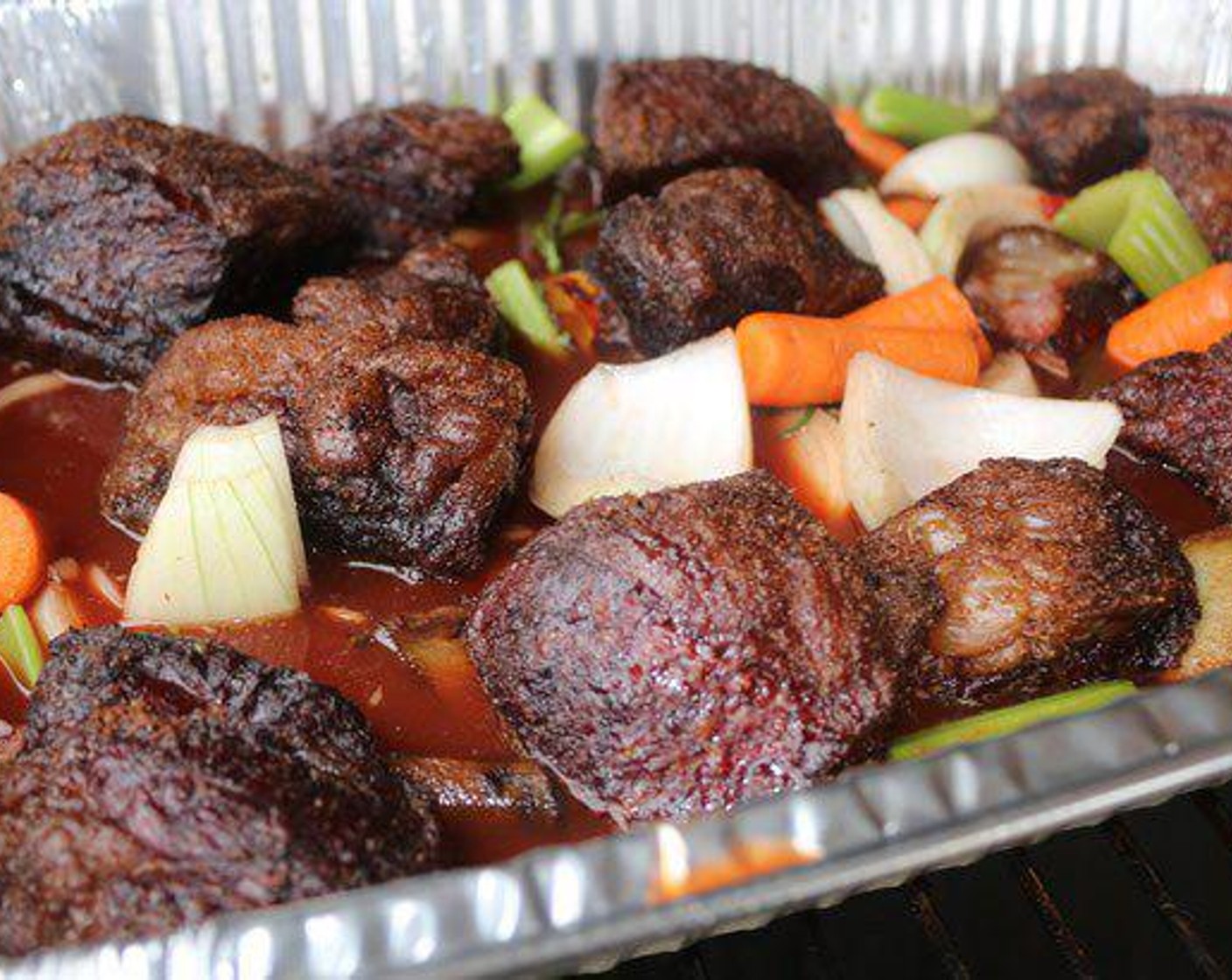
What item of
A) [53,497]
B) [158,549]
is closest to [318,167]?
[53,497]

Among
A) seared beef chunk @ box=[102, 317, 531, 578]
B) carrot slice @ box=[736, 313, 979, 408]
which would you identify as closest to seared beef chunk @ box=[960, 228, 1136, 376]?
carrot slice @ box=[736, 313, 979, 408]

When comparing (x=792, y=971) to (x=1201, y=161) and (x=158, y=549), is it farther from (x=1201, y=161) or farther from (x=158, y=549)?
(x=1201, y=161)

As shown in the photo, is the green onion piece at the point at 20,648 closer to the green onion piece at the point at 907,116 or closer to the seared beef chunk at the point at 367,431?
the seared beef chunk at the point at 367,431

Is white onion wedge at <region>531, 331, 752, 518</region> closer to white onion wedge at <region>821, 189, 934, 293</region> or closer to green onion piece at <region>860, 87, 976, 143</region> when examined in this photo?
white onion wedge at <region>821, 189, 934, 293</region>

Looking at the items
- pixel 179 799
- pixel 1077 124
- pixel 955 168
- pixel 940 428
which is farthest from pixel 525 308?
pixel 179 799

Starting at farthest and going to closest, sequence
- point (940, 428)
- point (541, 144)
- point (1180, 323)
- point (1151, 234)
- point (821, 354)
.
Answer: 1. point (541, 144)
2. point (1151, 234)
3. point (1180, 323)
4. point (821, 354)
5. point (940, 428)

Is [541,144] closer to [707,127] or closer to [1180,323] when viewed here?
[707,127]
